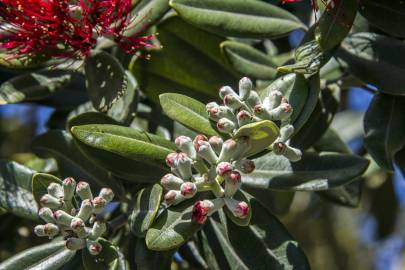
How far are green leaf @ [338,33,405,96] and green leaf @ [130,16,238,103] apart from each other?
369 mm

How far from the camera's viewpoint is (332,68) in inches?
92.3

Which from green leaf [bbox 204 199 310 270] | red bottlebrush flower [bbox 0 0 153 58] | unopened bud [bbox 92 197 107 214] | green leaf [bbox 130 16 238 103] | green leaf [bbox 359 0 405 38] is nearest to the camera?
unopened bud [bbox 92 197 107 214]

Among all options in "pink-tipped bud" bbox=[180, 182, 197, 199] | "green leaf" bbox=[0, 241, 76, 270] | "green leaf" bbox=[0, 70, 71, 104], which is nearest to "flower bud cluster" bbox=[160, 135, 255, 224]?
"pink-tipped bud" bbox=[180, 182, 197, 199]

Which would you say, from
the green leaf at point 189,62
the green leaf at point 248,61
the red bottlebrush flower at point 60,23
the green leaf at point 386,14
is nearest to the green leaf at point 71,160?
the red bottlebrush flower at point 60,23

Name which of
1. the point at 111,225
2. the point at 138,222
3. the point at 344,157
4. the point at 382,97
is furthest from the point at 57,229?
the point at 382,97

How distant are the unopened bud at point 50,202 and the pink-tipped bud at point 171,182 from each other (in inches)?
9.1

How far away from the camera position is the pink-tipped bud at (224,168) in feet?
→ 5.41

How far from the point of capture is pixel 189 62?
2.40 meters

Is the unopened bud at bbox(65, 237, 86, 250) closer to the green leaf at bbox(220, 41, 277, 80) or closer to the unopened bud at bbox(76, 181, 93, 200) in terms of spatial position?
the unopened bud at bbox(76, 181, 93, 200)

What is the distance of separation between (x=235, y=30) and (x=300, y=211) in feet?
5.70

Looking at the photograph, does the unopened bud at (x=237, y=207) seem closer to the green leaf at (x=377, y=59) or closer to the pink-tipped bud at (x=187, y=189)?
the pink-tipped bud at (x=187, y=189)

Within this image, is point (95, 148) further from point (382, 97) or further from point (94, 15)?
point (382, 97)

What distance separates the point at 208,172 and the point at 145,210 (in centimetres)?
17

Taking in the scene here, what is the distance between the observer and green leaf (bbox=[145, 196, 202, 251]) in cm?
169
